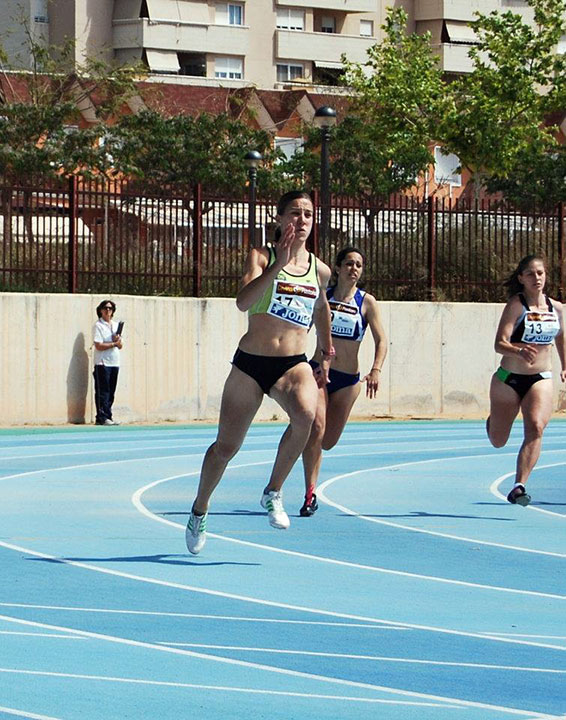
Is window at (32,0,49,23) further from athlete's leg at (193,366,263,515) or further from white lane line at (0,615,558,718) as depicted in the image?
white lane line at (0,615,558,718)

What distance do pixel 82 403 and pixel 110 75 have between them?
1484 inches

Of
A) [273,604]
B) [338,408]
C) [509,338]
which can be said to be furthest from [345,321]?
[273,604]

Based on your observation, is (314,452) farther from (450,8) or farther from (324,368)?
(450,8)

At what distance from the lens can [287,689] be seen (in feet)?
21.7

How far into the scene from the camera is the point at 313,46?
311 feet

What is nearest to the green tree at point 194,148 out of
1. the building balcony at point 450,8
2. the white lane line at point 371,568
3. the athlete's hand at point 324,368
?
the building balcony at point 450,8

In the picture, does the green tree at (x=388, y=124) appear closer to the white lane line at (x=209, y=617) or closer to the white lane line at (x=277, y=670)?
the white lane line at (x=209, y=617)

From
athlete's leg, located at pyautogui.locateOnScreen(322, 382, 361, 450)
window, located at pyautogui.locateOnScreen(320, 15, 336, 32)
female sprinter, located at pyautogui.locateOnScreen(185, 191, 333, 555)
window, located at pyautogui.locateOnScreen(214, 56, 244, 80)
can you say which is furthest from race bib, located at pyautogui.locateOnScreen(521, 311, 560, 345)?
window, located at pyautogui.locateOnScreen(320, 15, 336, 32)

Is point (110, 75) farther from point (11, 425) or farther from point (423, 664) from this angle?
point (423, 664)

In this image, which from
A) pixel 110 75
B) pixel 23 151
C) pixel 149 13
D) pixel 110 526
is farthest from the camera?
pixel 149 13

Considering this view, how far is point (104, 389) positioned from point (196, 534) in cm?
1385

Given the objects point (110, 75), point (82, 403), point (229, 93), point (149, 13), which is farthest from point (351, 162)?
point (82, 403)

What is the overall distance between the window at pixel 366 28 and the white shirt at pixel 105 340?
249 ft

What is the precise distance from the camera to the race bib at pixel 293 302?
10.3m
